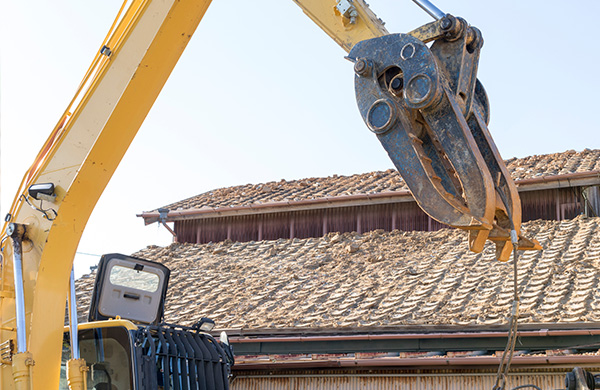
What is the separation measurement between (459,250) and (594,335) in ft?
13.1

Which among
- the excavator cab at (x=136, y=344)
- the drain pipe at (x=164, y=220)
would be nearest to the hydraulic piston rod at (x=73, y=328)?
the excavator cab at (x=136, y=344)

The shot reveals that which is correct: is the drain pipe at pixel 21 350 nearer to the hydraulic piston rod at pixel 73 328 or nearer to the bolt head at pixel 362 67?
the hydraulic piston rod at pixel 73 328

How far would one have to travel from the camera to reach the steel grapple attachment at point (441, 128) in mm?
5215

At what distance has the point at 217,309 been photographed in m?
12.3

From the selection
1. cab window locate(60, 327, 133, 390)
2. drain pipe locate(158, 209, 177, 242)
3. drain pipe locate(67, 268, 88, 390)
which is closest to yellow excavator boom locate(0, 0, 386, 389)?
drain pipe locate(67, 268, 88, 390)

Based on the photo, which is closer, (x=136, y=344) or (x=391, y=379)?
(x=136, y=344)

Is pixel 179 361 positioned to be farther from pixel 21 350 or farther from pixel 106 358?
A: pixel 21 350

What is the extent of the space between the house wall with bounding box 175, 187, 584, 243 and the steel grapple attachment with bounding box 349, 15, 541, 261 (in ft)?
28.5

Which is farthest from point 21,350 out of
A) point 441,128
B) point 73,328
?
point 441,128

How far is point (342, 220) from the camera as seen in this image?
51.4 ft

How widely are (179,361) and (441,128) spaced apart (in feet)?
9.46

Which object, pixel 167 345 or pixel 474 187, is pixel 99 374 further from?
pixel 474 187

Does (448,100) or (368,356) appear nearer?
(448,100)

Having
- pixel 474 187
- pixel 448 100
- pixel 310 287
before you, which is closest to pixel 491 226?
pixel 474 187
